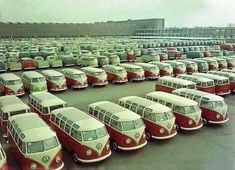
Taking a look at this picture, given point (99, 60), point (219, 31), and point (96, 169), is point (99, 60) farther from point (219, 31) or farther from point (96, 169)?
point (219, 31)

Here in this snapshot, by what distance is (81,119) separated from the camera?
53.4 ft

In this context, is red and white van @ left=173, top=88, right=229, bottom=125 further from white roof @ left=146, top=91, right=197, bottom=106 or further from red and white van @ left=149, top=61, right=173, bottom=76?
red and white van @ left=149, top=61, right=173, bottom=76

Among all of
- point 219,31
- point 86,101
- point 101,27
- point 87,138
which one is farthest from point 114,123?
point 101,27

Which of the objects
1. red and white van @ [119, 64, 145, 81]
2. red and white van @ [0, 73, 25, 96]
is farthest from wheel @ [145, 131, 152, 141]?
red and white van @ [119, 64, 145, 81]

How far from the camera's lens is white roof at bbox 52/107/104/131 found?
15483 millimetres

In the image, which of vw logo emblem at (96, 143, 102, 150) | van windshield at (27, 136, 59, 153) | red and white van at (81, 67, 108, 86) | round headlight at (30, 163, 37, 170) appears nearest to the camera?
round headlight at (30, 163, 37, 170)

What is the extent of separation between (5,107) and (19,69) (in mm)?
24005

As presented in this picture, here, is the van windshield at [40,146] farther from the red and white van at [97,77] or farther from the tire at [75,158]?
the red and white van at [97,77]

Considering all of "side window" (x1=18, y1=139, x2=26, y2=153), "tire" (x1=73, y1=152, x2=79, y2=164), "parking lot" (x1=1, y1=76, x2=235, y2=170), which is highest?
"side window" (x1=18, y1=139, x2=26, y2=153)

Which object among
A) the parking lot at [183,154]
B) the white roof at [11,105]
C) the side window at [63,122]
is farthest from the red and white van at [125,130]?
the white roof at [11,105]

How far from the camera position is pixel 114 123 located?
56.0 ft

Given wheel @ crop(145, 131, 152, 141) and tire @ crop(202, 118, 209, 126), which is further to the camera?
tire @ crop(202, 118, 209, 126)

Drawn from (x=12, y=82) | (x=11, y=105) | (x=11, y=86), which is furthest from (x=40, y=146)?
(x=12, y=82)

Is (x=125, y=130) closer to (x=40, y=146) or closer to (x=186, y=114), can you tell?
(x=40, y=146)
